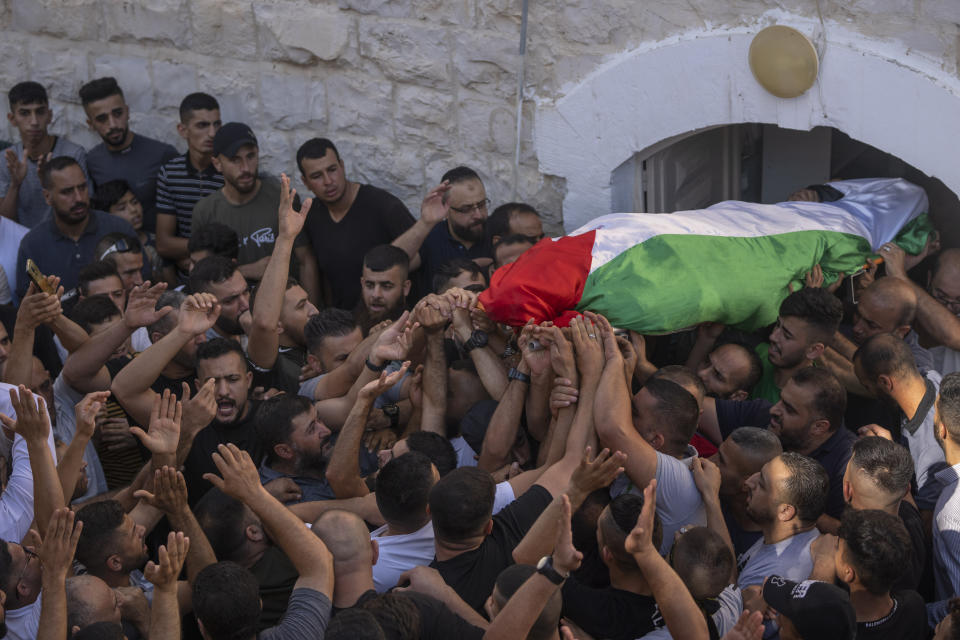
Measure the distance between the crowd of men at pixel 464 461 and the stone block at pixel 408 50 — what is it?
27.2 inches

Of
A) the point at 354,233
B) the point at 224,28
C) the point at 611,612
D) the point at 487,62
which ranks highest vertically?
the point at 224,28

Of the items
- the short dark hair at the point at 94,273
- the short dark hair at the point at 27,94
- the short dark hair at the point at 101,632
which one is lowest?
the short dark hair at the point at 101,632

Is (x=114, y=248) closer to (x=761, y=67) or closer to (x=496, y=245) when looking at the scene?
(x=496, y=245)

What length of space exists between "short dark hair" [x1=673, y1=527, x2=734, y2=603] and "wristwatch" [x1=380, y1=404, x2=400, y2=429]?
5.80 feet

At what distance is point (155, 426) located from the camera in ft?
13.3

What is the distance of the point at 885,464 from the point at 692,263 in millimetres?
1357

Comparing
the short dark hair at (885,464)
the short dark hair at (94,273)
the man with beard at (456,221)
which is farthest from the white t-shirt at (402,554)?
the short dark hair at (94,273)

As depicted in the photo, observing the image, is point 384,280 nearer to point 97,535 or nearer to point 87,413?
point 87,413

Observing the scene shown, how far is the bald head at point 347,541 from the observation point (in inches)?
139

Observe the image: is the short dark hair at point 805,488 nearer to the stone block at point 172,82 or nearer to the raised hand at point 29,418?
the raised hand at point 29,418

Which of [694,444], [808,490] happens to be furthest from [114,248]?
[808,490]

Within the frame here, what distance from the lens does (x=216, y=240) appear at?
19.7ft

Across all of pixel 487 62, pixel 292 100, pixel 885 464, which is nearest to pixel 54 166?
pixel 292 100

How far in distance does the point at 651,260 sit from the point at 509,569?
1876mm
